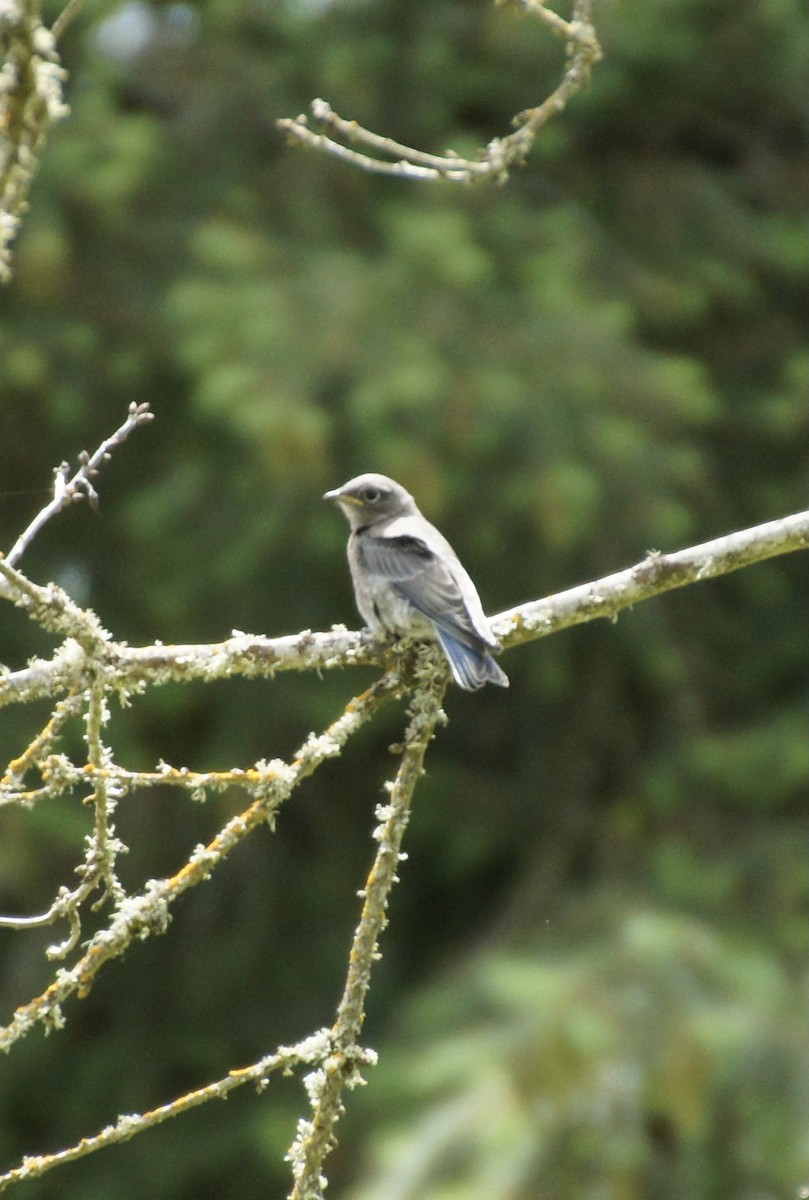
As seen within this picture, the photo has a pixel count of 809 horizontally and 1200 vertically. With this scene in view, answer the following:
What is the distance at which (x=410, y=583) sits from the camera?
427 centimetres

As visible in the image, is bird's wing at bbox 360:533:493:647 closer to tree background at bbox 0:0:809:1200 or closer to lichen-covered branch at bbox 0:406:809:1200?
lichen-covered branch at bbox 0:406:809:1200

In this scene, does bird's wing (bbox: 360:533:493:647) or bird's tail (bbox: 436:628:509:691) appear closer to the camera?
bird's tail (bbox: 436:628:509:691)

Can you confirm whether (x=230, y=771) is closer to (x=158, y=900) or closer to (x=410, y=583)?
(x=158, y=900)

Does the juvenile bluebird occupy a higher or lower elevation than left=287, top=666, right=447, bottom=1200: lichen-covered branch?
higher

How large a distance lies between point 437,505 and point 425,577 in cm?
310

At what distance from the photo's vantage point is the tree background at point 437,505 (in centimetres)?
729

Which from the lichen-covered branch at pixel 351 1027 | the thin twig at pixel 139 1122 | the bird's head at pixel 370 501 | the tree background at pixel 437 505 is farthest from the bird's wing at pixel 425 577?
the tree background at pixel 437 505

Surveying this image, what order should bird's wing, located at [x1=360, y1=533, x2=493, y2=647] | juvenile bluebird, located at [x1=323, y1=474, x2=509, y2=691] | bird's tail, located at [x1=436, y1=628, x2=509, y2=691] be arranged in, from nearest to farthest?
bird's tail, located at [x1=436, y1=628, x2=509, y2=691] → juvenile bluebird, located at [x1=323, y1=474, x2=509, y2=691] → bird's wing, located at [x1=360, y1=533, x2=493, y2=647]

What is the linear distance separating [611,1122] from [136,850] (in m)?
3.66

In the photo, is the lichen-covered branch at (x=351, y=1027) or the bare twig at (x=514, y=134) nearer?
the lichen-covered branch at (x=351, y=1027)

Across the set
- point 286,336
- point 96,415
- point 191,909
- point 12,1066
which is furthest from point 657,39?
point 12,1066

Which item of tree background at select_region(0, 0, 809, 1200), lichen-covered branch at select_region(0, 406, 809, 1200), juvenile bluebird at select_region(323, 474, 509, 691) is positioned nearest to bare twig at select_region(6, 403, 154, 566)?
lichen-covered branch at select_region(0, 406, 809, 1200)

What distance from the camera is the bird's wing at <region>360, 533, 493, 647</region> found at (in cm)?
372

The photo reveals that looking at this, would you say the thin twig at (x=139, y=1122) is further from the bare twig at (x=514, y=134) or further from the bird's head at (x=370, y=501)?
the bird's head at (x=370, y=501)
